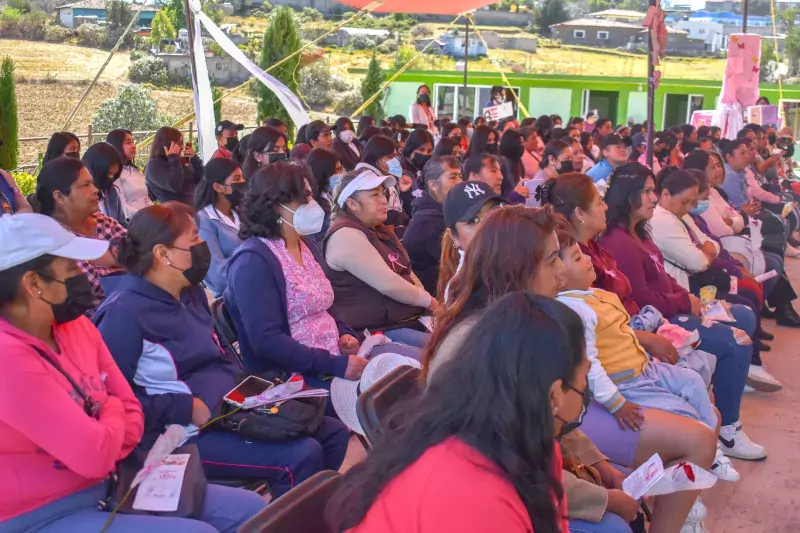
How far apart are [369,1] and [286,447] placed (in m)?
10.3

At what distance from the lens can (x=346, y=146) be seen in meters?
7.86

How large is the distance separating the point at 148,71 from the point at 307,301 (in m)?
19.5

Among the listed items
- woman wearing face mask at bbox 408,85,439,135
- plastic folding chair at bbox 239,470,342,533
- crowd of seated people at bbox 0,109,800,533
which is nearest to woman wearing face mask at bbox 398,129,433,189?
crowd of seated people at bbox 0,109,800,533

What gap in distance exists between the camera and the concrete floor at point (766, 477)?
142 inches

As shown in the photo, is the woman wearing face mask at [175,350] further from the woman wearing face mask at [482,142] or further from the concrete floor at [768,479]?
the woman wearing face mask at [482,142]

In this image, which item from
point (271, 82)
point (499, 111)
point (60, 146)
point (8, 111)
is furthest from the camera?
point (499, 111)

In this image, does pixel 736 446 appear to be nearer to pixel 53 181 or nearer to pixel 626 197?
pixel 626 197

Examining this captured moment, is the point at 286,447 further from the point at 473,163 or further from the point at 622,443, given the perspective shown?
the point at 473,163

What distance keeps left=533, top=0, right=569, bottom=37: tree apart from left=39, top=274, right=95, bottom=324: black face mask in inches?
1788

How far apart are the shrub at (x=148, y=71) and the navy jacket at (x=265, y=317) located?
761 inches

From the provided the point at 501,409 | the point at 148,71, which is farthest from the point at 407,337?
the point at 148,71

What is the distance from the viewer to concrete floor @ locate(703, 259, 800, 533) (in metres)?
3.61

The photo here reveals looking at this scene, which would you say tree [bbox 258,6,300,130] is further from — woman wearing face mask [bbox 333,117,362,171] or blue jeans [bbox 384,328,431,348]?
blue jeans [bbox 384,328,431,348]

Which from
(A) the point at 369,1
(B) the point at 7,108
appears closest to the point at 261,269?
(B) the point at 7,108
